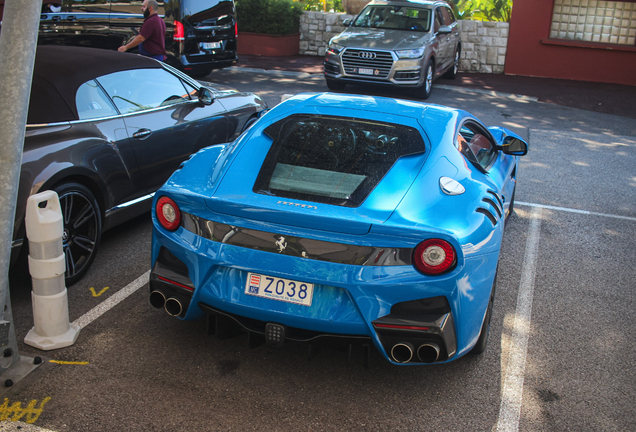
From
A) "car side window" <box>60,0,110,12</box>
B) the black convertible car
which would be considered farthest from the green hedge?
the black convertible car

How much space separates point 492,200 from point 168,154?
2959 mm

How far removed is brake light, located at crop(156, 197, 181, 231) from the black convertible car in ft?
3.60

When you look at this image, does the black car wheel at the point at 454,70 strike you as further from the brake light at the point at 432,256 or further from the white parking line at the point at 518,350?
the brake light at the point at 432,256

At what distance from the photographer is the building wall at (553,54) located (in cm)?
1573

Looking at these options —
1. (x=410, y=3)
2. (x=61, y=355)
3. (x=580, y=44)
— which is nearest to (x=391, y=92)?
(x=410, y=3)

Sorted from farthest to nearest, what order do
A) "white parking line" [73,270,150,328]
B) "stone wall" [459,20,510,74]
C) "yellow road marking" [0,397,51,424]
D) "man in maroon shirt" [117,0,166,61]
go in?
1. "stone wall" [459,20,510,74]
2. "man in maroon shirt" [117,0,166,61]
3. "white parking line" [73,270,150,328]
4. "yellow road marking" [0,397,51,424]

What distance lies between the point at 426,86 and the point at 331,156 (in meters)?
9.35

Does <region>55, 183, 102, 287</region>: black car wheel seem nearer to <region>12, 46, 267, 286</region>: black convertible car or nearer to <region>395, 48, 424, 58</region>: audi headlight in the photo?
<region>12, 46, 267, 286</region>: black convertible car

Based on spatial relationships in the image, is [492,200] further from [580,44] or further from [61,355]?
[580,44]

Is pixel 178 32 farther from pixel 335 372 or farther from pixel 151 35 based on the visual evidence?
pixel 335 372

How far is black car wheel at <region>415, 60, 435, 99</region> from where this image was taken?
39.8 feet

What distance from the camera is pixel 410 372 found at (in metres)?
3.41

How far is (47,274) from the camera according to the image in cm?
333

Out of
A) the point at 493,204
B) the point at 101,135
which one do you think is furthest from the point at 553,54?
the point at 101,135
